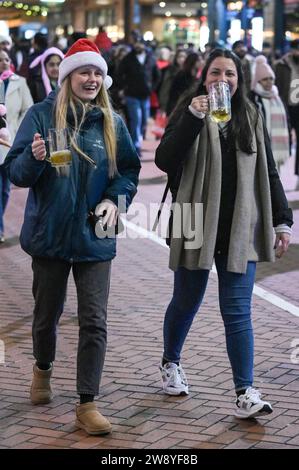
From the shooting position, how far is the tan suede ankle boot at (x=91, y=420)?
534 cm

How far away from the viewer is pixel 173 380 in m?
6.06

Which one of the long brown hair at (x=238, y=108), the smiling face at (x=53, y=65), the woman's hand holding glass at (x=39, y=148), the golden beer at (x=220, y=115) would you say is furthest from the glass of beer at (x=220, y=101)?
the smiling face at (x=53, y=65)

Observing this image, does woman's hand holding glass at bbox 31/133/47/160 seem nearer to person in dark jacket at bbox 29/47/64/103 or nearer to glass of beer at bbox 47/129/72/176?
glass of beer at bbox 47/129/72/176

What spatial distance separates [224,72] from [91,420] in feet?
6.11

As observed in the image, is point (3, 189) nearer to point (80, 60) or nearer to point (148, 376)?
point (148, 376)

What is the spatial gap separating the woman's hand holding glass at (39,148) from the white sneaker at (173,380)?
150cm

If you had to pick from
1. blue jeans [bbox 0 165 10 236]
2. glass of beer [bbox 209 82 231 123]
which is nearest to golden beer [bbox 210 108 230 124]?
glass of beer [bbox 209 82 231 123]

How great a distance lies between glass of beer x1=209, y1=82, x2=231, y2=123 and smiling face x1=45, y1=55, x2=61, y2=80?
5898mm

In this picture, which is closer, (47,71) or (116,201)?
(116,201)

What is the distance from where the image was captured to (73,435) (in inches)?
211

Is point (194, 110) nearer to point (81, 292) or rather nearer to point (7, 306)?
point (81, 292)

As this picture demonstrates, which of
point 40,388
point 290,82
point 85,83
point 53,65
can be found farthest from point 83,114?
point 290,82

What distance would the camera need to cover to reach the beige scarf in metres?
5.62
